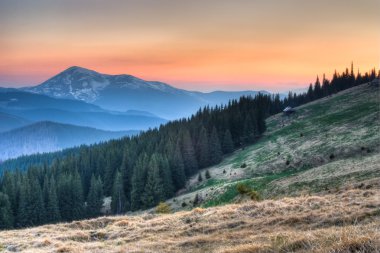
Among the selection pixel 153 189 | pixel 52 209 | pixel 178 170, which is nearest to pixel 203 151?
pixel 178 170

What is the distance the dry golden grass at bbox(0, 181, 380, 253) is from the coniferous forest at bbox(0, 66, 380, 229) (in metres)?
54.0

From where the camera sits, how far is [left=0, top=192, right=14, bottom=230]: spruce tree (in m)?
67.7

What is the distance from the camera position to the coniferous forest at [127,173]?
74.8 meters

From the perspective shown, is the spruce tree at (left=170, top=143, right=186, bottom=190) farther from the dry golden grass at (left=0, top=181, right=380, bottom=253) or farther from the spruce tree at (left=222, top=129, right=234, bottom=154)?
the dry golden grass at (left=0, top=181, right=380, bottom=253)

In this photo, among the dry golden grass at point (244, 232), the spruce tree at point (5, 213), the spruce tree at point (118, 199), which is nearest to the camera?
the dry golden grass at point (244, 232)

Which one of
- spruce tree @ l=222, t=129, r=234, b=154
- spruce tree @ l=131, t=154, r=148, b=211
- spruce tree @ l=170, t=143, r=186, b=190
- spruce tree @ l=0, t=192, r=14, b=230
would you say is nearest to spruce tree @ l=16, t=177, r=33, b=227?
spruce tree @ l=0, t=192, r=14, b=230

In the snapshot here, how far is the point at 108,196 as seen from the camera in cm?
10025

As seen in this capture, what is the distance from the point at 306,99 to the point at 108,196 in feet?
376

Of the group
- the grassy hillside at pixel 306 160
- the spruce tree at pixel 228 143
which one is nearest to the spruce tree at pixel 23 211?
the grassy hillside at pixel 306 160

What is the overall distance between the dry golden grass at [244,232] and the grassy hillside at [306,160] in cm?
1757

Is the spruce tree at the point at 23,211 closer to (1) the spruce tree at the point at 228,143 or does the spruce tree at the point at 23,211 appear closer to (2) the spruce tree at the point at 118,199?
(2) the spruce tree at the point at 118,199

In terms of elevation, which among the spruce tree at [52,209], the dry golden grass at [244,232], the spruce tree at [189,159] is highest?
the spruce tree at [189,159]

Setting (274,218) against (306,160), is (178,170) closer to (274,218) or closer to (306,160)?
(306,160)

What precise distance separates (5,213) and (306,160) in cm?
6624
